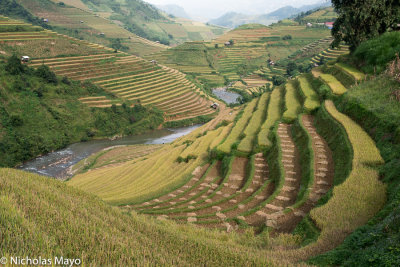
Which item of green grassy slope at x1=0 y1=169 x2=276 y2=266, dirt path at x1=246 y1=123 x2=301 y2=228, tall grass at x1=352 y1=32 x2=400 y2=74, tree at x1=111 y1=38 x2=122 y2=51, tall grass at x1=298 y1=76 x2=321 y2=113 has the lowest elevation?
dirt path at x1=246 y1=123 x2=301 y2=228

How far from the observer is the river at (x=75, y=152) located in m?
32.1

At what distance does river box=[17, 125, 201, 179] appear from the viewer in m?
32.1

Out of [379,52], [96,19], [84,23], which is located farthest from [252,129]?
[96,19]

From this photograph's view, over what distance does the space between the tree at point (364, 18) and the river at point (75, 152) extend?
102 ft

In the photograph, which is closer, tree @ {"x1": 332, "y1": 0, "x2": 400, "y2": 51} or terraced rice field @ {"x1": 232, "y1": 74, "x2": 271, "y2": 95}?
tree @ {"x1": 332, "y1": 0, "x2": 400, "y2": 51}

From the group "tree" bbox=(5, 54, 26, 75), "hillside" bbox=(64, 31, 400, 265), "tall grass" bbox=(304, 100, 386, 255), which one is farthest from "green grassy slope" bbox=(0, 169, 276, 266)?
"tree" bbox=(5, 54, 26, 75)

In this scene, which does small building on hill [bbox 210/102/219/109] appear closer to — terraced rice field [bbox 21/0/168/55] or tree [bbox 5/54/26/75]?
tree [bbox 5/54/26/75]

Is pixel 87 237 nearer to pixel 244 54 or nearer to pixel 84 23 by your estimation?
pixel 244 54

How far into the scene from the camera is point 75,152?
124 feet

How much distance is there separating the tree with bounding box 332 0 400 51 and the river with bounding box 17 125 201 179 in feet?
102

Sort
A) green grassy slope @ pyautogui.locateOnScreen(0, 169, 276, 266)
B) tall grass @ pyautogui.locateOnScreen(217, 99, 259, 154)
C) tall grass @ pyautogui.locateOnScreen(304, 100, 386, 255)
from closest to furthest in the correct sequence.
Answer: green grassy slope @ pyautogui.locateOnScreen(0, 169, 276, 266) < tall grass @ pyautogui.locateOnScreen(304, 100, 386, 255) < tall grass @ pyautogui.locateOnScreen(217, 99, 259, 154)

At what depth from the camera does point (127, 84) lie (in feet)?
180

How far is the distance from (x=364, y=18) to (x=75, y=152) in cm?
3763

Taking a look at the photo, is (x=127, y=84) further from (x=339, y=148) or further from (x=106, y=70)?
(x=339, y=148)
